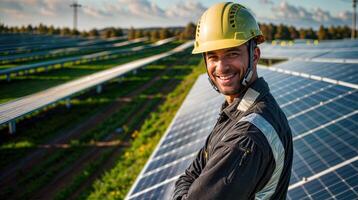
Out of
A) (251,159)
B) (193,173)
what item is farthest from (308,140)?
(251,159)

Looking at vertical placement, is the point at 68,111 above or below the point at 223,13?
below

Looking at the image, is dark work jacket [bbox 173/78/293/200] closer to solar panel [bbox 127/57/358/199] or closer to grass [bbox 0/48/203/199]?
solar panel [bbox 127/57/358/199]

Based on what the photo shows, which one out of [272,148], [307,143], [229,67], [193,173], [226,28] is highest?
[226,28]

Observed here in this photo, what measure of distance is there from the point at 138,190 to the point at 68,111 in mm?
16037

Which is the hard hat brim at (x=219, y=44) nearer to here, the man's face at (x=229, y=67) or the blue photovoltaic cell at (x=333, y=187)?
the man's face at (x=229, y=67)

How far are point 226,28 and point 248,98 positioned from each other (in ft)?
2.44

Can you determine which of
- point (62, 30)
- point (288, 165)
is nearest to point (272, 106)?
point (288, 165)

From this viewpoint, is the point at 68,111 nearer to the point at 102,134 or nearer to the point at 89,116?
the point at 89,116

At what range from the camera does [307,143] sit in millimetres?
6895

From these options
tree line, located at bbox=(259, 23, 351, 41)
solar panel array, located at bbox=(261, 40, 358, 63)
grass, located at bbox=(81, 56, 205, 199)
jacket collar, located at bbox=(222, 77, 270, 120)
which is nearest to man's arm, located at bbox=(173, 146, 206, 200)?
jacket collar, located at bbox=(222, 77, 270, 120)

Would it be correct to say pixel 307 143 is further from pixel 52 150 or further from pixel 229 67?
pixel 52 150

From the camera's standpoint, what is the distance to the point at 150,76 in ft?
128

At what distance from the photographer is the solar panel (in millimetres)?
5336

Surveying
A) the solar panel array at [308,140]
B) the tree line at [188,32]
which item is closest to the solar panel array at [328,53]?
the solar panel array at [308,140]
